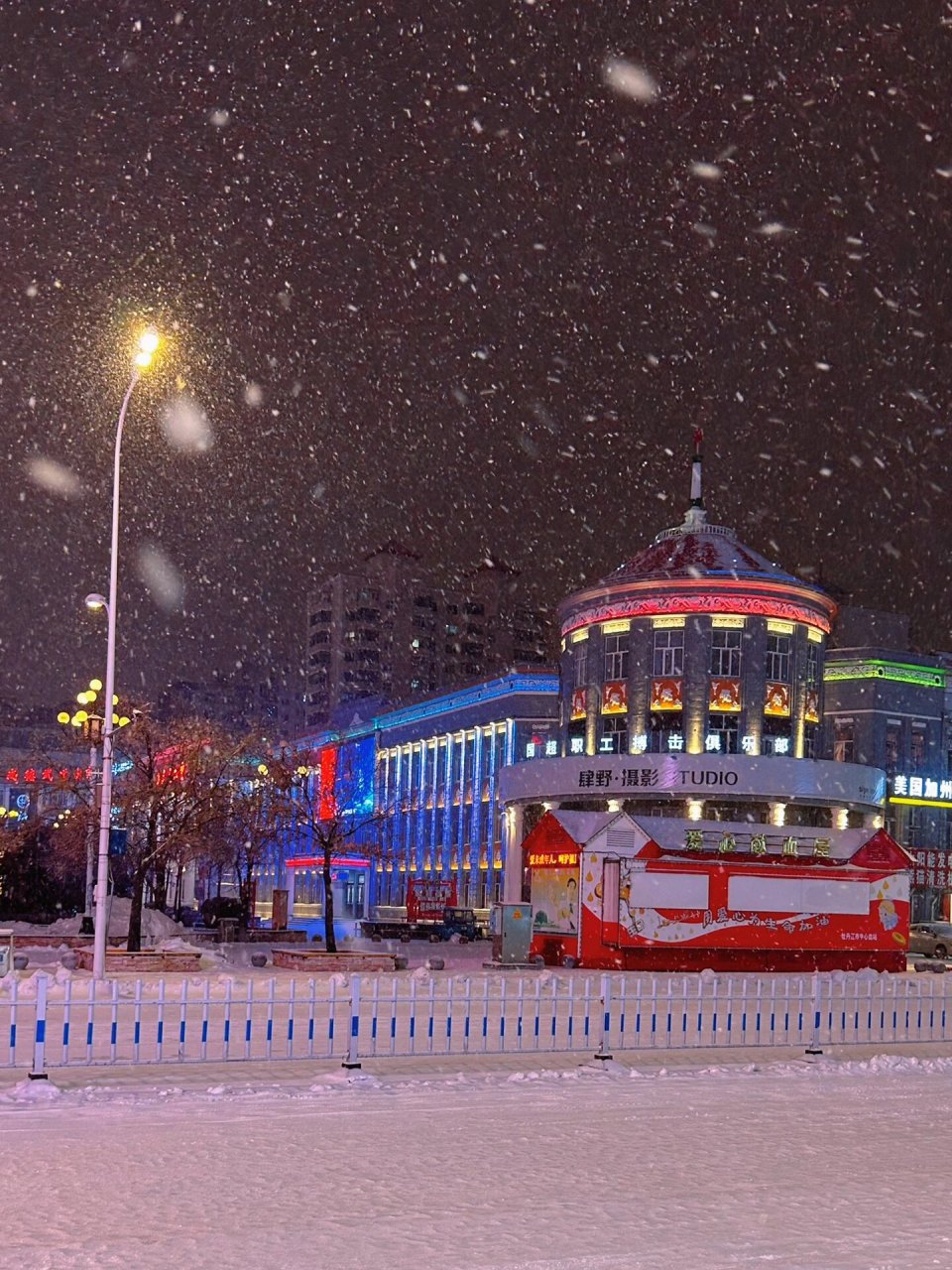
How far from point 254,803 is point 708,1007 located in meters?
28.7

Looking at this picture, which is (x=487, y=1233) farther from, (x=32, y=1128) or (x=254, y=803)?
(x=254, y=803)

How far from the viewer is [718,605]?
60812 mm

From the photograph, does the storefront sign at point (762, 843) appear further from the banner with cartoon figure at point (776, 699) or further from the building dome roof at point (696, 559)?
the building dome roof at point (696, 559)

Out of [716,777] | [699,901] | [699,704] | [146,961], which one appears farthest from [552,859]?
[699,704]

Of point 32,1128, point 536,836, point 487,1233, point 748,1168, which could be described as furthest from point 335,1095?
point 536,836

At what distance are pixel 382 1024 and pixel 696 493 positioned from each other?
48.6m

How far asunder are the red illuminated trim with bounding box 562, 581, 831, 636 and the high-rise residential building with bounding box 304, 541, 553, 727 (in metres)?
101

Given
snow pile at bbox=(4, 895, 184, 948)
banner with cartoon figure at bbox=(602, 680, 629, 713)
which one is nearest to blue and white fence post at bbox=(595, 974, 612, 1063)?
snow pile at bbox=(4, 895, 184, 948)

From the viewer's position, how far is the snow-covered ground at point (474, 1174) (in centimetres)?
859

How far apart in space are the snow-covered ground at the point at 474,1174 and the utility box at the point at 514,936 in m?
20.9

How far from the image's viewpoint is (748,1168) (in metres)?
11.5

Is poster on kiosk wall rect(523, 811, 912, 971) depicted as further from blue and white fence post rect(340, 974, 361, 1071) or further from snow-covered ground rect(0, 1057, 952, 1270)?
blue and white fence post rect(340, 974, 361, 1071)

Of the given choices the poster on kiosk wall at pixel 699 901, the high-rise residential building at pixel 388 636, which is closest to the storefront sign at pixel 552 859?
the poster on kiosk wall at pixel 699 901

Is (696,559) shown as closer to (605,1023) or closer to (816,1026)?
(816,1026)
